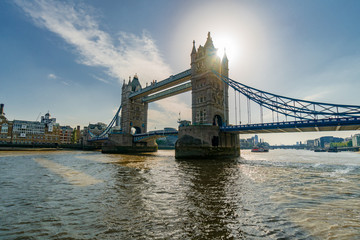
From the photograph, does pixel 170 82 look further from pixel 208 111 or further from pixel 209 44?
pixel 208 111

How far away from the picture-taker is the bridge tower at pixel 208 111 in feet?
107

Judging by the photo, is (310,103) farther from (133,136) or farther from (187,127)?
(133,136)

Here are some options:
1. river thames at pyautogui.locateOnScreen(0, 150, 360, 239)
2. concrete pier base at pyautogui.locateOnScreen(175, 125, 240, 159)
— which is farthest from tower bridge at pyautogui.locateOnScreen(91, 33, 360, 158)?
river thames at pyautogui.locateOnScreen(0, 150, 360, 239)

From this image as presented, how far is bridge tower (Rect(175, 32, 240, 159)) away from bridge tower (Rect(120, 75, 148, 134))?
3218cm

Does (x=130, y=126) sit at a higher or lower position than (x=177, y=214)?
higher

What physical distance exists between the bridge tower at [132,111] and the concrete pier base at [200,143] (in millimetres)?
35848

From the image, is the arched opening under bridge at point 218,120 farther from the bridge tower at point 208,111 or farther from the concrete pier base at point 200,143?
the concrete pier base at point 200,143

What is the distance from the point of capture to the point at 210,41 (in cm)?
4181

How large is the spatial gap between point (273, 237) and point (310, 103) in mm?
34910

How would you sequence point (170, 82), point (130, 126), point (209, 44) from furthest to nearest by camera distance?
point (130, 126) → point (170, 82) → point (209, 44)

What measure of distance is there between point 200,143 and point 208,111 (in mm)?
9379

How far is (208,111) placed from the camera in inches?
1543

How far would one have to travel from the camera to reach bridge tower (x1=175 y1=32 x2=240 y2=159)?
32.7m

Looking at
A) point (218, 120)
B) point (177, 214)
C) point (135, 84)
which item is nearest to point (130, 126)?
point (135, 84)
